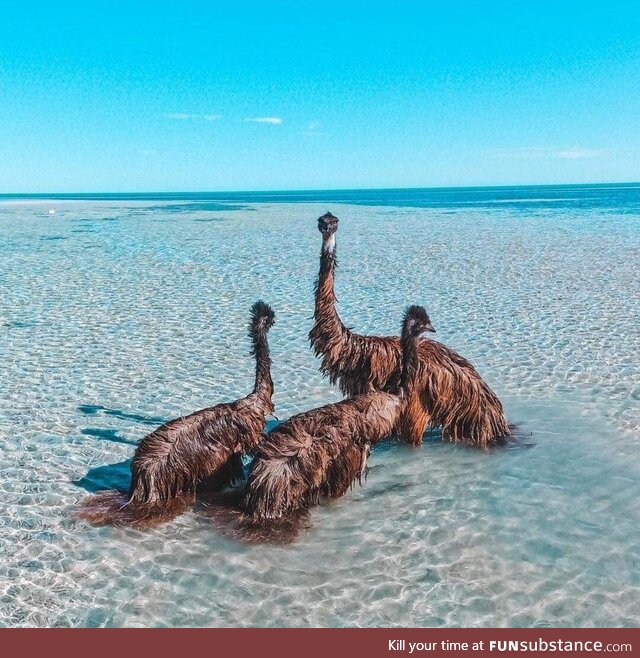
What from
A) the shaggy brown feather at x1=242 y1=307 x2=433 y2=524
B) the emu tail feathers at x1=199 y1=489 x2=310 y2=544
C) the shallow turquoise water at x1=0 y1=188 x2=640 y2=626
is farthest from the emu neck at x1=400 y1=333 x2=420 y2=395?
the emu tail feathers at x1=199 y1=489 x2=310 y2=544

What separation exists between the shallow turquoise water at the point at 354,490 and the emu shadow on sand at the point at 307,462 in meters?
0.21

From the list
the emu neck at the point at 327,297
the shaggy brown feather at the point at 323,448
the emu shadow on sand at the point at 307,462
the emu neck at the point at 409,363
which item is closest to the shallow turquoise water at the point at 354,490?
the emu shadow on sand at the point at 307,462

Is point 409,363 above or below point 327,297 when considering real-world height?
below

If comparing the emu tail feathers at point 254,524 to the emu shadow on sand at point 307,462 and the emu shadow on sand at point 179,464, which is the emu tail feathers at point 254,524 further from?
the emu shadow on sand at point 179,464

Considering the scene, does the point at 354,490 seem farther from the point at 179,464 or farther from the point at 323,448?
the point at 179,464

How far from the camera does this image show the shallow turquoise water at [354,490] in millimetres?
4480

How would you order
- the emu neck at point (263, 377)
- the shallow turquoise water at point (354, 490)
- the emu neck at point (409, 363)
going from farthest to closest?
the emu neck at point (263, 377), the emu neck at point (409, 363), the shallow turquoise water at point (354, 490)

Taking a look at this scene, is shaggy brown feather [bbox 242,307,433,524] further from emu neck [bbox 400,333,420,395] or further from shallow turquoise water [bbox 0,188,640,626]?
shallow turquoise water [bbox 0,188,640,626]

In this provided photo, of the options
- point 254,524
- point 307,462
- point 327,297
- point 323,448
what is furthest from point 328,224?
point 254,524

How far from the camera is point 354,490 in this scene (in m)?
5.97

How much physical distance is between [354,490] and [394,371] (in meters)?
1.30

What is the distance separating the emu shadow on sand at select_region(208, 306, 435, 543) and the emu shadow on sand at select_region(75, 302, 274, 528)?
29 centimetres

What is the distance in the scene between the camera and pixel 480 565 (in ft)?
16.0

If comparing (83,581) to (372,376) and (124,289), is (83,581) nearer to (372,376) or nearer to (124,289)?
(372,376)
